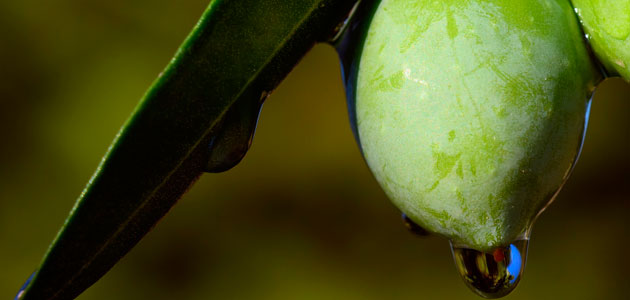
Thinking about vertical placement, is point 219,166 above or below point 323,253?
above

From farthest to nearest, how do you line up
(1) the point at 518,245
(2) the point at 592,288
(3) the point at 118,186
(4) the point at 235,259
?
(2) the point at 592,288 < (4) the point at 235,259 < (1) the point at 518,245 < (3) the point at 118,186

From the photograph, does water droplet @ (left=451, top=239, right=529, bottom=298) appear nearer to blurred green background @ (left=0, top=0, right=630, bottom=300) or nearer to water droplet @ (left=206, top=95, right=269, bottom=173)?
water droplet @ (left=206, top=95, right=269, bottom=173)

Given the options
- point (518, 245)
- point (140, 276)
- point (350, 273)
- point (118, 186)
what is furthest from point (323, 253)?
point (118, 186)

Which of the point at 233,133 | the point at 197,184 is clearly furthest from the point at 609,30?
the point at 197,184

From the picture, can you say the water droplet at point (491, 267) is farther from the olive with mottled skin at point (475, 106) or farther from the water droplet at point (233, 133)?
the water droplet at point (233, 133)

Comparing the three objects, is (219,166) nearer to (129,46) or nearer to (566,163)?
(566,163)

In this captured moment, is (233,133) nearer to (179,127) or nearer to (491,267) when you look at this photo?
(179,127)

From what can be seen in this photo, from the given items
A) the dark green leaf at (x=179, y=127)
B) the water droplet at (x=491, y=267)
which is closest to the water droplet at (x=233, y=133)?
the dark green leaf at (x=179, y=127)
